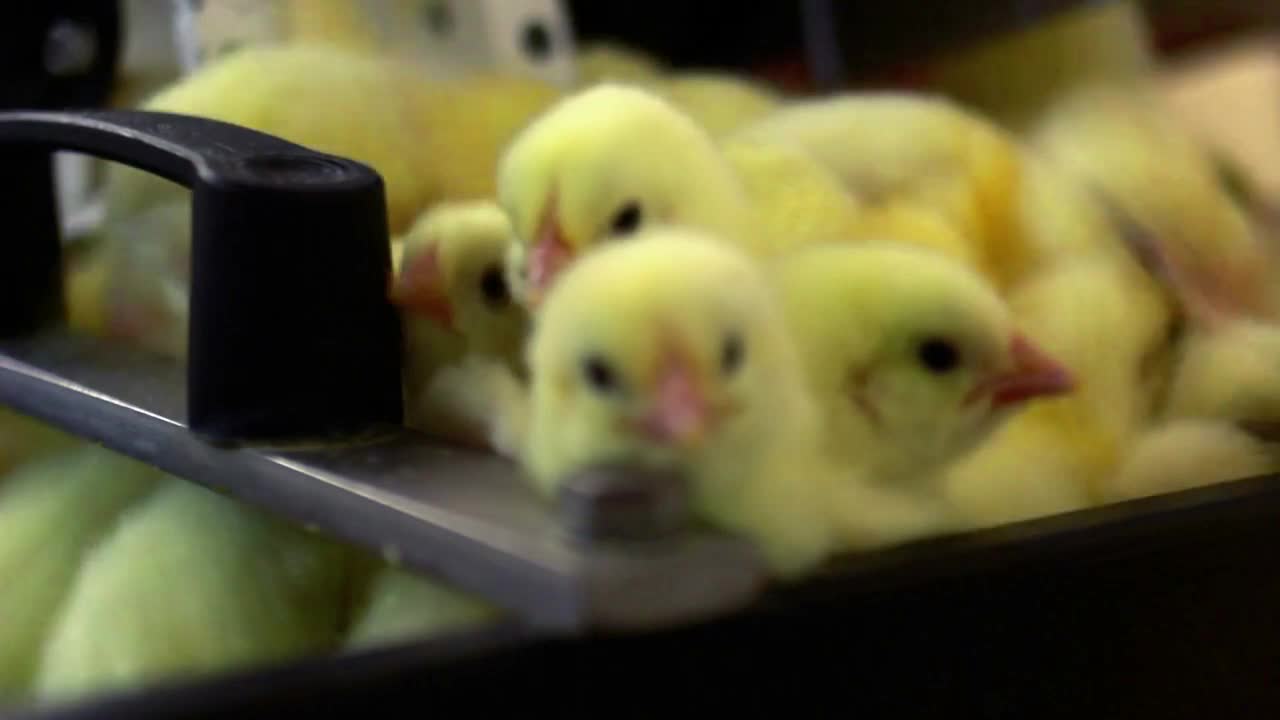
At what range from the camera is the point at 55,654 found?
1.43 feet

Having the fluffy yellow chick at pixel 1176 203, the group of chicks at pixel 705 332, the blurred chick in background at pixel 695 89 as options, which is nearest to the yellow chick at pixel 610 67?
the blurred chick in background at pixel 695 89

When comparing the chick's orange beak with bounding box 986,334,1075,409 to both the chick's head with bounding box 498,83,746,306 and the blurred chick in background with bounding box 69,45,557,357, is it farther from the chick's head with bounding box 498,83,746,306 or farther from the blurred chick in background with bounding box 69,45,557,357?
the blurred chick in background with bounding box 69,45,557,357

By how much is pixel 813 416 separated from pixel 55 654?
10.3 inches

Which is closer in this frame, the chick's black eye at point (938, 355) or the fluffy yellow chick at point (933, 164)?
the chick's black eye at point (938, 355)

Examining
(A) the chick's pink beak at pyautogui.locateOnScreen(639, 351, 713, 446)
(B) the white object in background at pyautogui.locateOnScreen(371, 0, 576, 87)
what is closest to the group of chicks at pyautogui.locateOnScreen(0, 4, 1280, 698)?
(A) the chick's pink beak at pyautogui.locateOnScreen(639, 351, 713, 446)

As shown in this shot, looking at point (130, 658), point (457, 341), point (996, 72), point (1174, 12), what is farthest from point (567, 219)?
point (1174, 12)

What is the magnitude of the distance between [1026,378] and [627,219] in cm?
15

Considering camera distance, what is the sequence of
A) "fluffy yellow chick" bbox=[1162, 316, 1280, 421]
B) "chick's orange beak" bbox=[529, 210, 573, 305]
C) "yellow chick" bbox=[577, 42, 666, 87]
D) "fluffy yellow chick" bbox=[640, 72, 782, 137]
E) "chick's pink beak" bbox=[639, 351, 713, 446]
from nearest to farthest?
1. "chick's pink beak" bbox=[639, 351, 713, 446]
2. "chick's orange beak" bbox=[529, 210, 573, 305]
3. "fluffy yellow chick" bbox=[1162, 316, 1280, 421]
4. "fluffy yellow chick" bbox=[640, 72, 782, 137]
5. "yellow chick" bbox=[577, 42, 666, 87]

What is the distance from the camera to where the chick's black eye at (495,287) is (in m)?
0.53

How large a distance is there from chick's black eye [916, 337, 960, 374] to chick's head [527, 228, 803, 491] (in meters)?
0.09

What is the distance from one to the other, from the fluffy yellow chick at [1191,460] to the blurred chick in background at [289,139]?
0.34 m

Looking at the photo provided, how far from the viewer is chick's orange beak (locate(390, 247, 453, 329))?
49 cm

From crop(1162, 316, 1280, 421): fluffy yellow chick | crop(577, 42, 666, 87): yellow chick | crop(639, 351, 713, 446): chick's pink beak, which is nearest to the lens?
crop(639, 351, 713, 446): chick's pink beak

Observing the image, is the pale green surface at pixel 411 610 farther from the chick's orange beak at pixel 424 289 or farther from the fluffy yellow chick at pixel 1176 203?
the fluffy yellow chick at pixel 1176 203
